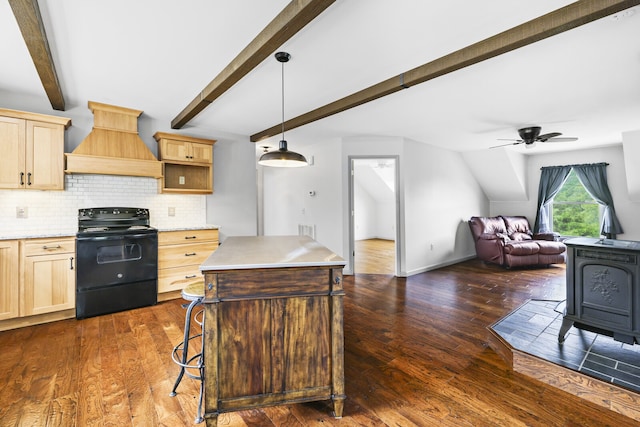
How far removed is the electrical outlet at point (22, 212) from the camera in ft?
10.4

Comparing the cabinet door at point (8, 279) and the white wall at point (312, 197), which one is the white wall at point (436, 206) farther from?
the cabinet door at point (8, 279)

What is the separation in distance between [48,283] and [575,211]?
9066mm

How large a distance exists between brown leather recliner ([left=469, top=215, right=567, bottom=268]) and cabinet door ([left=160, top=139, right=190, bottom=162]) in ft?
18.2

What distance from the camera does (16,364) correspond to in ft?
7.22

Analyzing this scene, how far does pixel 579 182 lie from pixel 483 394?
6.50 metres

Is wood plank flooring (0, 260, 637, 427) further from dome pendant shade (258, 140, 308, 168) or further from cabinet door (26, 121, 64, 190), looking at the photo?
dome pendant shade (258, 140, 308, 168)

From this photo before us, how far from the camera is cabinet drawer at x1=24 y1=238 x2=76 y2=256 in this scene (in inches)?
112

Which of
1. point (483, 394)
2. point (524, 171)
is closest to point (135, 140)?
point (483, 394)

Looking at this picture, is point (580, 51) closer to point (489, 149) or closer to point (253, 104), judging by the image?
point (253, 104)

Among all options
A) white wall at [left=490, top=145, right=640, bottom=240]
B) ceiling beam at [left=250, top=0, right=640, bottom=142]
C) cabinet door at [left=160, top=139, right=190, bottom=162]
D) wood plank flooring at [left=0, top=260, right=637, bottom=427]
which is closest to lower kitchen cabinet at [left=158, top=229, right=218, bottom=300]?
wood plank flooring at [left=0, top=260, right=637, bottom=427]

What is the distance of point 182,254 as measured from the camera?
12.2ft

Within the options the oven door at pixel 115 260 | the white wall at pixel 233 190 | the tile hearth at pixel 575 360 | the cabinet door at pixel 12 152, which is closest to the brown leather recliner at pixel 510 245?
the tile hearth at pixel 575 360

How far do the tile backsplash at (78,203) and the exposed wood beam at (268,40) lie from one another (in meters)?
1.73

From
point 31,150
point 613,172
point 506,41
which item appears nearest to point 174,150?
point 31,150
